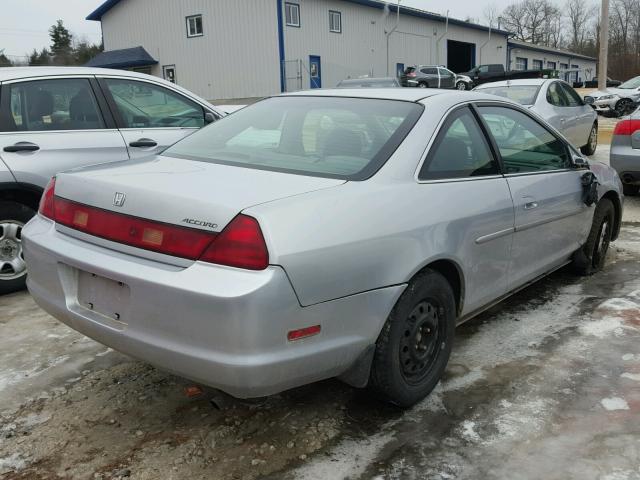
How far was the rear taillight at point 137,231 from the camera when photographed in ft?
7.44

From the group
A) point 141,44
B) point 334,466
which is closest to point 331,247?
point 334,466

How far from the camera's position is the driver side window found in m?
5.08

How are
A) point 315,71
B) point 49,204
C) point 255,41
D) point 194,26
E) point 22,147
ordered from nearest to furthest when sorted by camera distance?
1. point 49,204
2. point 22,147
3. point 255,41
4. point 194,26
5. point 315,71

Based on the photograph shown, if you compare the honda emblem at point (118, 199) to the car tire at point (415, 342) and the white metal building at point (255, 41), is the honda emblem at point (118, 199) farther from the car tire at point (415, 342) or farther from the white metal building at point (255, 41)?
the white metal building at point (255, 41)

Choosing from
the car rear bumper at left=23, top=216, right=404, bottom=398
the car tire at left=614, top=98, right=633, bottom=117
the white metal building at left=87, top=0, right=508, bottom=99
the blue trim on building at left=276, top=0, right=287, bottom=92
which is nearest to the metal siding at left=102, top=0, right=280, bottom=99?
the white metal building at left=87, top=0, right=508, bottom=99

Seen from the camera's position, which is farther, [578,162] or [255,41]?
[255,41]

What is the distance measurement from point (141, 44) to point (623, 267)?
3242 centimetres

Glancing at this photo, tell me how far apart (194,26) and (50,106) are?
27.7 metres

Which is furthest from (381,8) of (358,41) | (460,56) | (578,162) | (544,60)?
(578,162)

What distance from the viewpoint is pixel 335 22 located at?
106 feet

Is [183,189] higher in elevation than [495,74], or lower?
lower

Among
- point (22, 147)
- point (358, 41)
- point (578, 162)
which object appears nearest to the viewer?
point (578, 162)

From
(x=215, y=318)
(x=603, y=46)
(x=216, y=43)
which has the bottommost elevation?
(x=215, y=318)

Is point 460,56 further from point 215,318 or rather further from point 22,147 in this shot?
point 215,318
